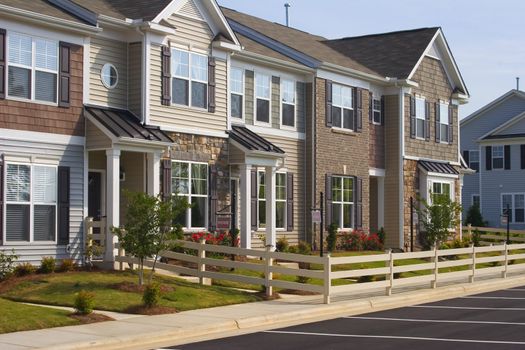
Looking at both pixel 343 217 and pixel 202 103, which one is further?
pixel 343 217

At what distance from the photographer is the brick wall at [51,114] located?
21734 mm

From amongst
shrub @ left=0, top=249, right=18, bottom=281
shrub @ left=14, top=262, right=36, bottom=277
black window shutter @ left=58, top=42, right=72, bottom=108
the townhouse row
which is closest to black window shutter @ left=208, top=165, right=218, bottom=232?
the townhouse row

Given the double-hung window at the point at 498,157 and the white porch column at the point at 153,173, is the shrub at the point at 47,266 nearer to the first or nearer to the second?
the white porch column at the point at 153,173

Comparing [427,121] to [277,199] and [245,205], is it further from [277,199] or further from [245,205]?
[245,205]

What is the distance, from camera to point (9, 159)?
71.1ft

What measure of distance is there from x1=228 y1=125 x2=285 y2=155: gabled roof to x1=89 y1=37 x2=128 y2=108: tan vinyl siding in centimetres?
414

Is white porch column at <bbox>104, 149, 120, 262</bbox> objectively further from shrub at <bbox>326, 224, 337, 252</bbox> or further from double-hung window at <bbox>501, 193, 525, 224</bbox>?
double-hung window at <bbox>501, 193, 525, 224</bbox>

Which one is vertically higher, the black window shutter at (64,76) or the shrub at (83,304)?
the black window shutter at (64,76)

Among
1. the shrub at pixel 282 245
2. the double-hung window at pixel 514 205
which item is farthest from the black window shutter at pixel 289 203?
the double-hung window at pixel 514 205

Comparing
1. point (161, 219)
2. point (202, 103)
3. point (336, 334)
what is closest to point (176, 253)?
point (161, 219)

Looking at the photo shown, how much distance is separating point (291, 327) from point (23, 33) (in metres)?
10.3

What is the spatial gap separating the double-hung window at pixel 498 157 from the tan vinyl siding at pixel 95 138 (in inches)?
1492

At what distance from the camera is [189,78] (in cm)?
2648

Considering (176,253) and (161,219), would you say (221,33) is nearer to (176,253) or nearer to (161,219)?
(176,253)
